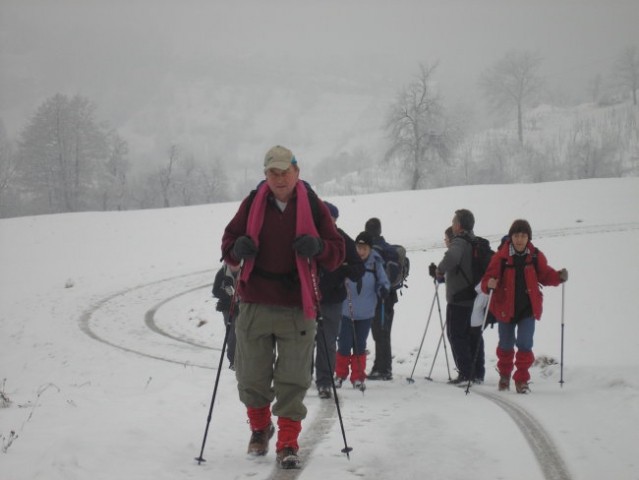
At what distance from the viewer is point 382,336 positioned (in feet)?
30.0

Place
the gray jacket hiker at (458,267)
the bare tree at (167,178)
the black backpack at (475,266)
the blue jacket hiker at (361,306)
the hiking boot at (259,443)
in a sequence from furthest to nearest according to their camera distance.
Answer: the bare tree at (167,178), the black backpack at (475,266), the gray jacket hiker at (458,267), the blue jacket hiker at (361,306), the hiking boot at (259,443)

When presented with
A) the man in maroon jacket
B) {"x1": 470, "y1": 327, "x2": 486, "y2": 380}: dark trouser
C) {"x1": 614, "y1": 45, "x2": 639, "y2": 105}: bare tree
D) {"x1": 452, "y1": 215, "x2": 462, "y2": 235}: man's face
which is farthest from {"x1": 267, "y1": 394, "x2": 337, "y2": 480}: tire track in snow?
{"x1": 614, "y1": 45, "x2": 639, "y2": 105}: bare tree

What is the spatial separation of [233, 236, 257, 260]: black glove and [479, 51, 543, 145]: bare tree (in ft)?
263

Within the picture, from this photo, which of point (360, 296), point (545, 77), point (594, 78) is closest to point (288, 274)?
point (360, 296)

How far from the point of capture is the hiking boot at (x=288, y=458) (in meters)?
4.27

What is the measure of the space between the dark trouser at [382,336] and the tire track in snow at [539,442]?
7.81 feet

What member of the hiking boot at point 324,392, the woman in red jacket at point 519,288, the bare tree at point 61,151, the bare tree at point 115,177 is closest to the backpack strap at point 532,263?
the woman in red jacket at point 519,288

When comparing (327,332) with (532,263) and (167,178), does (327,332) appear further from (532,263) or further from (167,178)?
(167,178)

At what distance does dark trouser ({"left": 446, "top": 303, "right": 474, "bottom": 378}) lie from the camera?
28.9ft

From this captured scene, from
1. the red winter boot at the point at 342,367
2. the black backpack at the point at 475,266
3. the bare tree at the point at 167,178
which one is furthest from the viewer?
the bare tree at the point at 167,178

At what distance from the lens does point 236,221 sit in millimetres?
4734

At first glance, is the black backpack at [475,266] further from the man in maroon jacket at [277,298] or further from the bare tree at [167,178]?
the bare tree at [167,178]

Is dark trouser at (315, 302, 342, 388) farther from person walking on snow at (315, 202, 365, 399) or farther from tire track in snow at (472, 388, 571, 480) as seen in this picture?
tire track in snow at (472, 388, 571, 480)

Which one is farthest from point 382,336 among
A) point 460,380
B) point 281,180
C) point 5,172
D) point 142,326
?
point 5,172
